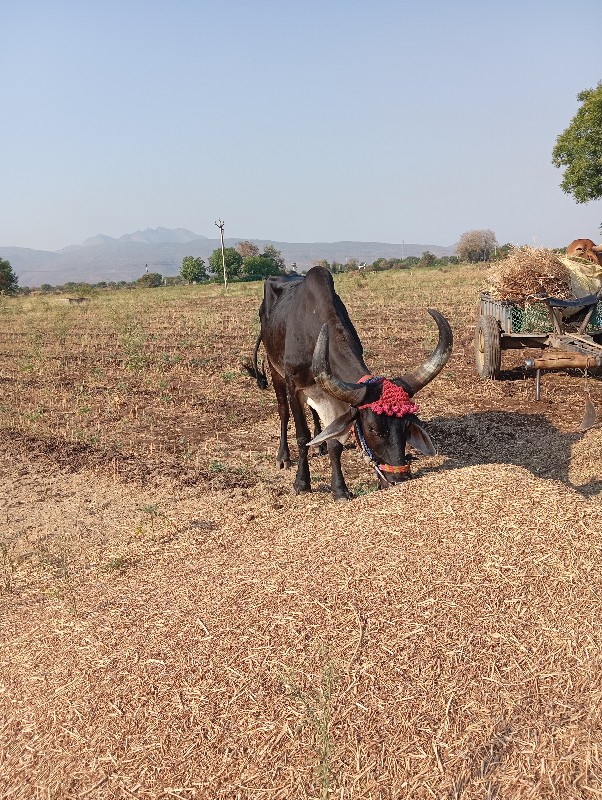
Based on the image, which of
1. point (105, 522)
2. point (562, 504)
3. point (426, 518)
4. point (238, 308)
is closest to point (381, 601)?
point (426, 518)

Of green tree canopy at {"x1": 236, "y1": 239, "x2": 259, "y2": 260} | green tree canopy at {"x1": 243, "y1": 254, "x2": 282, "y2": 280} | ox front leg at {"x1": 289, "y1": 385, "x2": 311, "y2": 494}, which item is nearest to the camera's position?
ox front leg at {"x1": 289, "y1": 385, "x2": 311, "y2": 494}

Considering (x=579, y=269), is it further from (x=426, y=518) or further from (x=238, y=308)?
(x=238, y=308)

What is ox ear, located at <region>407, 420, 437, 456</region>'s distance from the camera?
5.20 meters

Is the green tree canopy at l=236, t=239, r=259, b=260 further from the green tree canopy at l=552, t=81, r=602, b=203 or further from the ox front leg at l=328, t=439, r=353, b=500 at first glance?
the ox front leg at l=328, t=439, r=353, b=500

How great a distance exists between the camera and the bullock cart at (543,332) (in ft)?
25.6

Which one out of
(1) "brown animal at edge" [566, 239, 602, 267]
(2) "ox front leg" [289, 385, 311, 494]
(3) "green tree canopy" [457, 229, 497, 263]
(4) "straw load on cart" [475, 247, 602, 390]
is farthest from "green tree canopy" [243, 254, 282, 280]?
(2) "ox front leg" [289, 385, 311, 494]

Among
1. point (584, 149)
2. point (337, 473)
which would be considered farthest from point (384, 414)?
point (584, 149)

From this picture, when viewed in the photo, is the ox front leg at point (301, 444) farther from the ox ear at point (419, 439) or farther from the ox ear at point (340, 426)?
the ox ear at point (419, 439)

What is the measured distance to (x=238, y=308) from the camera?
24.9 metres

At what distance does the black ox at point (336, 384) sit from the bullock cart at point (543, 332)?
8.77 ft

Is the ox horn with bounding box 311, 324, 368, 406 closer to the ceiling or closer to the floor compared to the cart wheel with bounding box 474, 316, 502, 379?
closer to the ceiling

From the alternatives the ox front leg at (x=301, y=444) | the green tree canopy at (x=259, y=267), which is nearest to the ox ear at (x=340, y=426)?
the ox front leg at (x=301, y=444)

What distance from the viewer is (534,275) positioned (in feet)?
30.1

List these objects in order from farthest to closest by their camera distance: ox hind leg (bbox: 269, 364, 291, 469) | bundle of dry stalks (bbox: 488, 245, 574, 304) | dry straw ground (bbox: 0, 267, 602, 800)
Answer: bundle of dry stalks (bbox: 488, 245, 574, 304) → ox hind leg (bbox: 269, 364, 291, 469) → dry straw ground (bbox: 0, 267, 602, 800)
